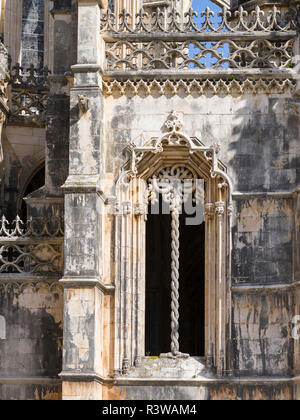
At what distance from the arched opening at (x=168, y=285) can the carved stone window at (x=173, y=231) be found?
303 centimetres

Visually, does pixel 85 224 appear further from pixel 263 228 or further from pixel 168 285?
pixel 168 285

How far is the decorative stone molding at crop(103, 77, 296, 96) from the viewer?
23.2m

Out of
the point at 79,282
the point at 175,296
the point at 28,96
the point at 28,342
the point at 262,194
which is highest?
the point at 28,96

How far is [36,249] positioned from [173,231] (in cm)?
286

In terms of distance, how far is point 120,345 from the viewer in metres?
22.4

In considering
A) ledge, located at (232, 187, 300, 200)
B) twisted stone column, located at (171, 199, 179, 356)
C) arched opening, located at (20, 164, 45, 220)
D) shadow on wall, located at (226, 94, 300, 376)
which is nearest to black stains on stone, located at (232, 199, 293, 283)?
shadow on wall, located at (226, 94, 300, 376)

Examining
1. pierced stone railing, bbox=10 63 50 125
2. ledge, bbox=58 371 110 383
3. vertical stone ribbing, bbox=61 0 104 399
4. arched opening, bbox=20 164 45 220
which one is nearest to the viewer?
ledge, bbox=58 371 110 383

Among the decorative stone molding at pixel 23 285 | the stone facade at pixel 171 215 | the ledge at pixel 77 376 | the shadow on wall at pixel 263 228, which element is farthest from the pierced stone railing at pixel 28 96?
the ledge at pixel 77 376

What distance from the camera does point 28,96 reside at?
1154 inches

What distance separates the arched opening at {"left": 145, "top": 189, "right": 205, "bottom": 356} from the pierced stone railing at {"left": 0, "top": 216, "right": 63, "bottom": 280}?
355cm

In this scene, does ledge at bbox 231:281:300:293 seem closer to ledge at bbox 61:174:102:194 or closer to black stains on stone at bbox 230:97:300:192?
black stains on stone at bbox 230:97:300:192

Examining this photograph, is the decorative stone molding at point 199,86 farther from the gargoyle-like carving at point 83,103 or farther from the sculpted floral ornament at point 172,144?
the gargoyle-like carving at point 83,103

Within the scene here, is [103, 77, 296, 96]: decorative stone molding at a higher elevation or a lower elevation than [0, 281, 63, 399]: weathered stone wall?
higher

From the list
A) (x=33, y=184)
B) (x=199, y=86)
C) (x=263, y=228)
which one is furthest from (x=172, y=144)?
(x=33, y=184)
